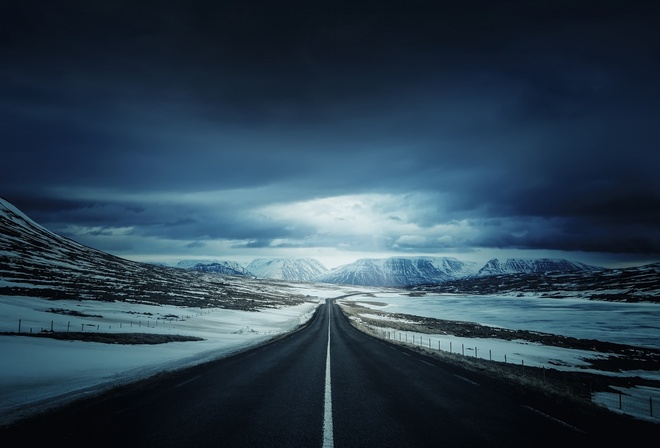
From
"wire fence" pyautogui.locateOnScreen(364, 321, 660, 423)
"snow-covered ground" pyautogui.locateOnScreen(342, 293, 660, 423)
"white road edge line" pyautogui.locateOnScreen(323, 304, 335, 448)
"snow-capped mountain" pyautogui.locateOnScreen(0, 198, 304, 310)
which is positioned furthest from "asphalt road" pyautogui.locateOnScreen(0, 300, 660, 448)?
"snow-capped mountain" pyautogui.locateOnScreen(0, 198, 304, 310)

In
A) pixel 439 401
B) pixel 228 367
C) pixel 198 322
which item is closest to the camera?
pixel 439 401

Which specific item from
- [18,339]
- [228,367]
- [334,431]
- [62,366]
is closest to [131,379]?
[228,367]

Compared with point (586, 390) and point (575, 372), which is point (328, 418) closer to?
point (586, 390)

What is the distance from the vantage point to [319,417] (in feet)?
27.1

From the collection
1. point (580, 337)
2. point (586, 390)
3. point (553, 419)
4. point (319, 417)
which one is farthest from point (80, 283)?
point (580, 337)

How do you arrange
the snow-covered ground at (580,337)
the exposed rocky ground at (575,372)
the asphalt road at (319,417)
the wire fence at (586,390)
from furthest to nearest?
the snow-covered ground at (580,337)
the exposed rocky ground at (575,372)
the wire fence at (586,390)
the asphalt road at (319,417)

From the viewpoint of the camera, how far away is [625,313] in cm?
7919

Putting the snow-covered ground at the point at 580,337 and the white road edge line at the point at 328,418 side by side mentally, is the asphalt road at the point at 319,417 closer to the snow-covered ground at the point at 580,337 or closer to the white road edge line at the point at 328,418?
the white road edge line at the point at 328,418

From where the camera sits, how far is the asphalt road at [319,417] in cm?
689

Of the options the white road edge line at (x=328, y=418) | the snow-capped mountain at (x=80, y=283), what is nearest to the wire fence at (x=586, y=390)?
the white road edge line at (x=328, y=418)

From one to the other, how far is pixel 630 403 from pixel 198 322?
146ft

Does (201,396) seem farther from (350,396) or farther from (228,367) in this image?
(228,367)

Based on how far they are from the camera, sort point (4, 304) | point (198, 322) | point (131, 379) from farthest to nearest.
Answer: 1. point (198, 322)
2. point (4, 304)
3. point (131, 379)

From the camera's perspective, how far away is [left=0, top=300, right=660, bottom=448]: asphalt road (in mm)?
6887
